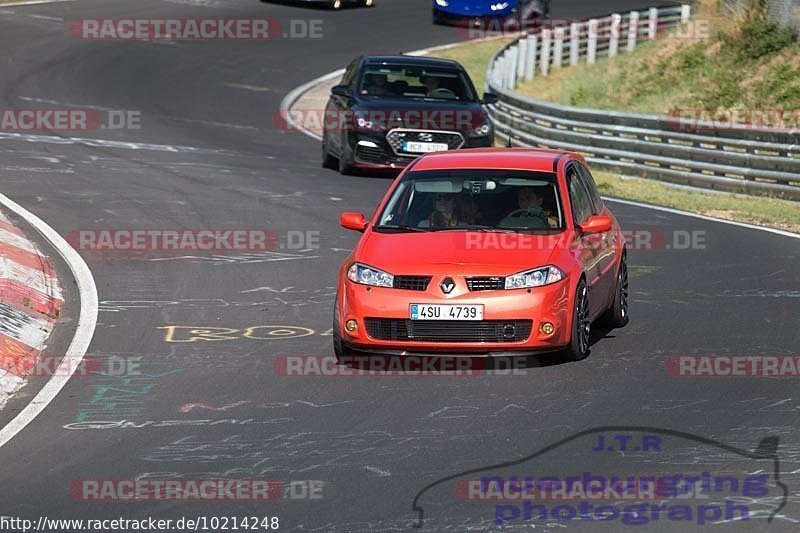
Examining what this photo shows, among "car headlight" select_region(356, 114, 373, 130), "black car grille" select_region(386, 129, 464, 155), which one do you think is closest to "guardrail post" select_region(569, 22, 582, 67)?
"black car grille" select_region(386, 129, 464, 155)

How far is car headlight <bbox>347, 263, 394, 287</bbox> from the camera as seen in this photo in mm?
10508

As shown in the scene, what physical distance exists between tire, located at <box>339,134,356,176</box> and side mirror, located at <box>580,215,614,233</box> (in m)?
11.5

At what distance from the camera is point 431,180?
1164cm

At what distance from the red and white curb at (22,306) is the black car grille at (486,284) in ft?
9.97

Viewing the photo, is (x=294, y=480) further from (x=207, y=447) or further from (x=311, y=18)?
(x=311, y=18)

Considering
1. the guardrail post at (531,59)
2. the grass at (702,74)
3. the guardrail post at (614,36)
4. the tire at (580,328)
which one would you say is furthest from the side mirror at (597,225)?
the guardrail post at (614,36)

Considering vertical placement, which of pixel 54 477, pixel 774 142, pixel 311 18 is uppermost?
pixel 54 477

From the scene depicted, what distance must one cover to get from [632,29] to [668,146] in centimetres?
1586

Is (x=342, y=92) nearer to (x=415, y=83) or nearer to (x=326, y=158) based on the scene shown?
(x=326, y=158)

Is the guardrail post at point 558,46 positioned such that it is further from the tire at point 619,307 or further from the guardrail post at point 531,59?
the tire at point 619,307

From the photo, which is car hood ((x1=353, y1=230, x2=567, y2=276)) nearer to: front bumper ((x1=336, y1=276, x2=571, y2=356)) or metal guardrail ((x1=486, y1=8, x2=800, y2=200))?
front bumper ((x1=336, y1=276, x2=571, y2=356))

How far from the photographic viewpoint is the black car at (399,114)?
73.6ft

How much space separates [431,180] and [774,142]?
10.9 metres

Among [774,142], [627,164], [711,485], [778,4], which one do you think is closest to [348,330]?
[711,485]
